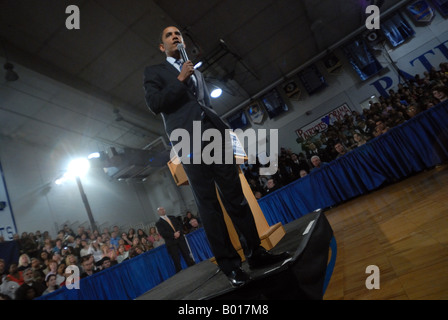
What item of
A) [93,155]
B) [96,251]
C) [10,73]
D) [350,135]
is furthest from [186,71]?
[93,155]

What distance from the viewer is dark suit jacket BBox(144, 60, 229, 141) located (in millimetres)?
1424

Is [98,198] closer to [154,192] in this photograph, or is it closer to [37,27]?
[154,192]

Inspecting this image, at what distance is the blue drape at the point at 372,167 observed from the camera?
4.66m

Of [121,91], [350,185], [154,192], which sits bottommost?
[350,185]

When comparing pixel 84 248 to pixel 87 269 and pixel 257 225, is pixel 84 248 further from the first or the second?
pixel 257 225

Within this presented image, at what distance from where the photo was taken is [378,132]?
5688 millimetres

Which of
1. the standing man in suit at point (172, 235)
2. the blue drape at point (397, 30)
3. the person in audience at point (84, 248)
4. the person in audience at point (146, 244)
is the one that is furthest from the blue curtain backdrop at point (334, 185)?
the blue drape at point (397, 30)

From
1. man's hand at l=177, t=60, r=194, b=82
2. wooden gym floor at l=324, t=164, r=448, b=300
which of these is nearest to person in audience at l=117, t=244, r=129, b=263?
wooden gym floor at l=324, t=164, r=448, b=300

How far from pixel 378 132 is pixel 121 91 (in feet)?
24.9

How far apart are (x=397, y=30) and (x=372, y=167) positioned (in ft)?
26.0

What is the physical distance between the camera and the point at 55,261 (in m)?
5.44

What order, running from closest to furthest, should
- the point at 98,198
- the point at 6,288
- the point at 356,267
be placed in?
the point at 356,267 < the point at 6,288 < the point at 98,198

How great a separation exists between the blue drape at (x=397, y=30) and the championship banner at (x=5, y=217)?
15.3m
